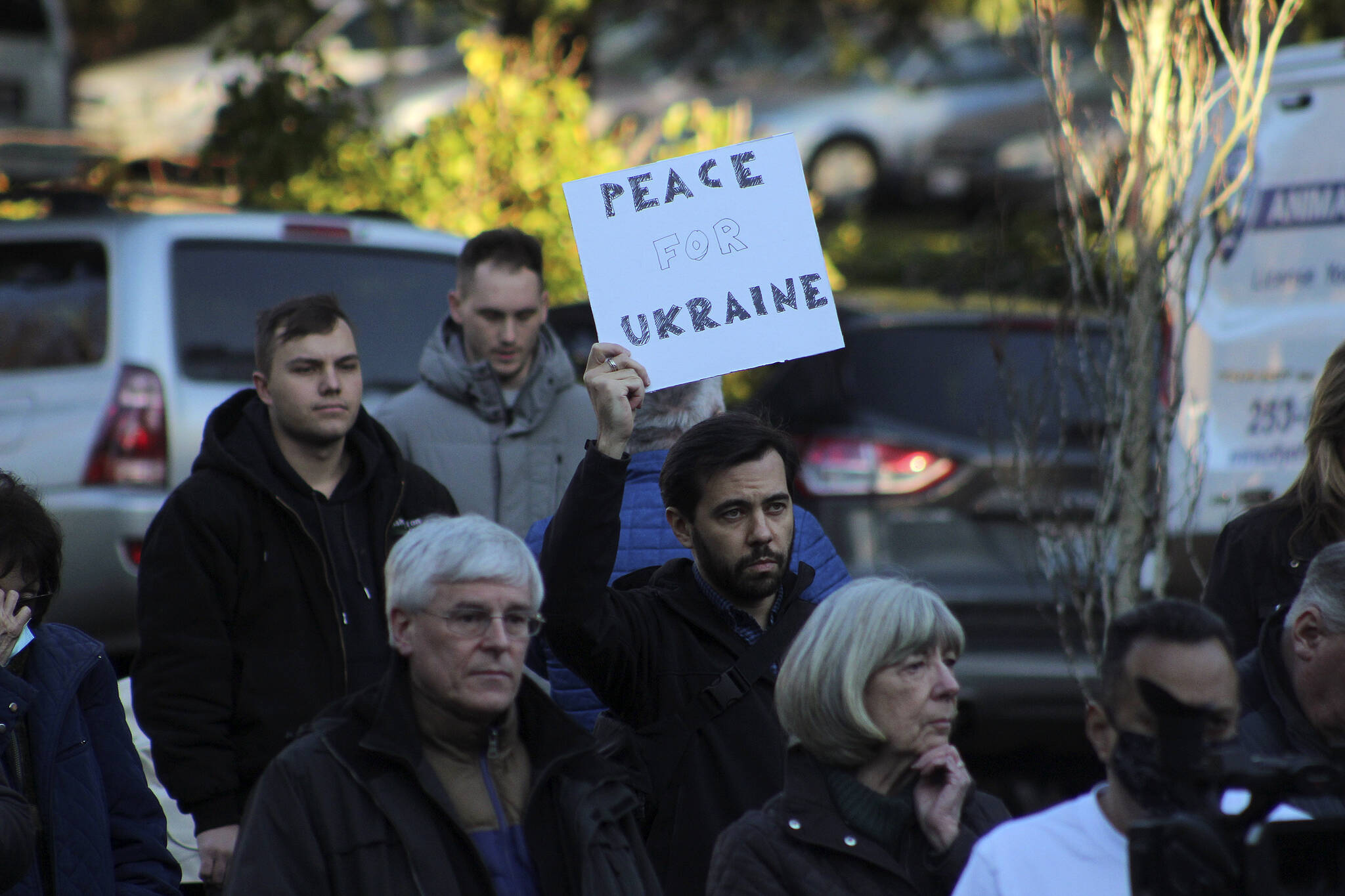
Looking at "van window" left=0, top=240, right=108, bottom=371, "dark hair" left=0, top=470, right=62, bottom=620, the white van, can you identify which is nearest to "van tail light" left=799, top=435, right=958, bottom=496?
the white van

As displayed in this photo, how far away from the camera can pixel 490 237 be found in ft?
17.4

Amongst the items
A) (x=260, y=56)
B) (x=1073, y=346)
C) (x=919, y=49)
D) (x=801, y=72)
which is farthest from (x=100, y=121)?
(x=1073, y=346)

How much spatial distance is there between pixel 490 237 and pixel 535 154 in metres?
4.87

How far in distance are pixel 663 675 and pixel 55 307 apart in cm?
388

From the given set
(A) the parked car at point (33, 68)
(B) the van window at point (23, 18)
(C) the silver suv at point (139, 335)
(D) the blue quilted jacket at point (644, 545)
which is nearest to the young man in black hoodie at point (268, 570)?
(D) the blue quilted jacket at point (644, 545)

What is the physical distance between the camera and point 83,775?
3.52 metres

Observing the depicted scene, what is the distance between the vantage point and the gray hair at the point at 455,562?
3.12 meters

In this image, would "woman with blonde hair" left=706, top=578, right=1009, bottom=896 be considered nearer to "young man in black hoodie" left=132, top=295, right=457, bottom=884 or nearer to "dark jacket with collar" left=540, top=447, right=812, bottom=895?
"dark jacket with collar" left=540, top=447, right=812, bottom=895

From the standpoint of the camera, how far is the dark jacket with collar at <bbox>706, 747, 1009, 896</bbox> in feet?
9.98

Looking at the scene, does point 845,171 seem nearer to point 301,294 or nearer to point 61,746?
point 301,294

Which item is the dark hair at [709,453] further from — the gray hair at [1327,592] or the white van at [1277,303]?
the white van at [1277,303]

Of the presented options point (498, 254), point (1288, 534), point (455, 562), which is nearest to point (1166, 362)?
point (1288, 534)

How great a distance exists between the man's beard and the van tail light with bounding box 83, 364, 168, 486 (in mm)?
3140

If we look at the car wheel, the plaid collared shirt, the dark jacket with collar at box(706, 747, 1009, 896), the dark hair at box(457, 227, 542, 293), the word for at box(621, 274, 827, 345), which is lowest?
the dark jacket with collar at box(706, 747, 1009, 896)
